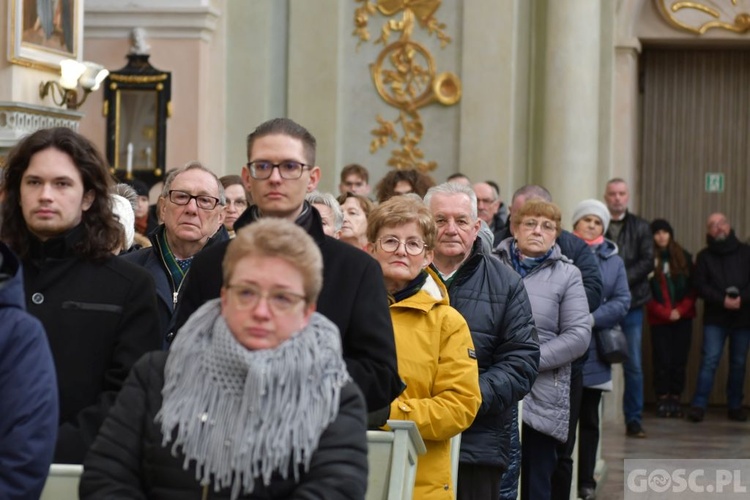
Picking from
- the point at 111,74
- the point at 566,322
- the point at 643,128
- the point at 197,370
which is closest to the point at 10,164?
the point at 197,370

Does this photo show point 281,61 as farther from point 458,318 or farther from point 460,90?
point 458,318

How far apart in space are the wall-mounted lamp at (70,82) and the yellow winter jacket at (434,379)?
23.5ft

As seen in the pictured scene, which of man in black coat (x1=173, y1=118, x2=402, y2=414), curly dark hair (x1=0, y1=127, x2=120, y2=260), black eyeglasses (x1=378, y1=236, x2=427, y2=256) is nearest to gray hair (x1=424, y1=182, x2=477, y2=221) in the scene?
black eyeglasses (x1=378, y1=236, x2=427, y2=256)

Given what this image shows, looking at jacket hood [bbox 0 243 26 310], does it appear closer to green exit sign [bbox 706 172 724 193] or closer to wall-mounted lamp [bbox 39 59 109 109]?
wall-mounted lamp [bbox 39 59 109 109]

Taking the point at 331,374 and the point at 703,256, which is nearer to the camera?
the point at 331,374

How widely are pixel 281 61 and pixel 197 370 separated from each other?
40.6 ft

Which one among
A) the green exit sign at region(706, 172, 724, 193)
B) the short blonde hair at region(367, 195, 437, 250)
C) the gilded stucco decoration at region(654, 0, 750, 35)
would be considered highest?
the gilded stucco decoration at region(654, 0, 750, 35)

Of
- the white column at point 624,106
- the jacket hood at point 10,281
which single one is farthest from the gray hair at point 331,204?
the white column at point 624,106

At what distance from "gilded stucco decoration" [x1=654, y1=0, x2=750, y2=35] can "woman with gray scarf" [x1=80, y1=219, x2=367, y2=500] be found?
1278 centimetres

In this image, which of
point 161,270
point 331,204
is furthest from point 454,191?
point 161,270

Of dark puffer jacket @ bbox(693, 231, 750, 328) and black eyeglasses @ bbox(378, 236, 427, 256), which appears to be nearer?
black eyeglasses @ bbox(378, 236, 427, 256)

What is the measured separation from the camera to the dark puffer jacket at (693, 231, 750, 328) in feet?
48.9

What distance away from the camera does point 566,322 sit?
26.8 ft

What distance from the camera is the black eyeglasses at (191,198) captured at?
22.0ft
